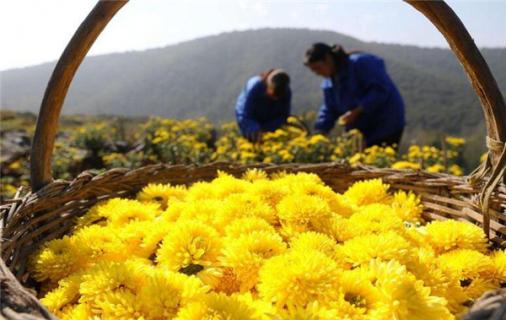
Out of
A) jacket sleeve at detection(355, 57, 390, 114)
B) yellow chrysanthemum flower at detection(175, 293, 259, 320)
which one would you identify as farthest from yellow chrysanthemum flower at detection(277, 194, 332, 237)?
jacket sleeve at detection(355, 57, 390, 114)

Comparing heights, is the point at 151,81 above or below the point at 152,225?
above

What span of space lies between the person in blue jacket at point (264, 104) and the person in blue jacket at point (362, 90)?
0.94 m

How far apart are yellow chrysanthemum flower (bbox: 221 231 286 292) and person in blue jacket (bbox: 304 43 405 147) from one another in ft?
10.3

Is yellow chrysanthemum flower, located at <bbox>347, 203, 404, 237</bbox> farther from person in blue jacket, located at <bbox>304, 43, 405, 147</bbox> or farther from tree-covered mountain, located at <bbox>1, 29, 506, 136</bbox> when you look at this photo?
tree-covered mountain, located at <bbox>1, 29, 506, 136</bbox>

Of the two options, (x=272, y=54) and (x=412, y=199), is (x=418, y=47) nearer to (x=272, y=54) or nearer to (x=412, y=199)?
(x=272, y=54)

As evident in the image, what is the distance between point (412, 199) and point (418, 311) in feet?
2.13

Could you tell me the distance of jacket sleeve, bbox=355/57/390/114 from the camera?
153 inches

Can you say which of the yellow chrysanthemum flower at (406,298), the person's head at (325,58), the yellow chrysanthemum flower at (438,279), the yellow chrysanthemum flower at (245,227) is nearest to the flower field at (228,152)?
the person's head at (325,58)

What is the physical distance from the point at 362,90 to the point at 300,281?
11.6 feet

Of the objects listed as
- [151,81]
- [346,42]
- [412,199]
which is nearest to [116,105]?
[151,81]

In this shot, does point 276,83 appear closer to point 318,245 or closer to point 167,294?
point 318,245

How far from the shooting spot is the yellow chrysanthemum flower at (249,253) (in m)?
0.78

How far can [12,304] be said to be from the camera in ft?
1.76

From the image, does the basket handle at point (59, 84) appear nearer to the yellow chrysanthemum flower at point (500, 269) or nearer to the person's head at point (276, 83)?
the yellow chrysanthemum flower at point (500, 269)
